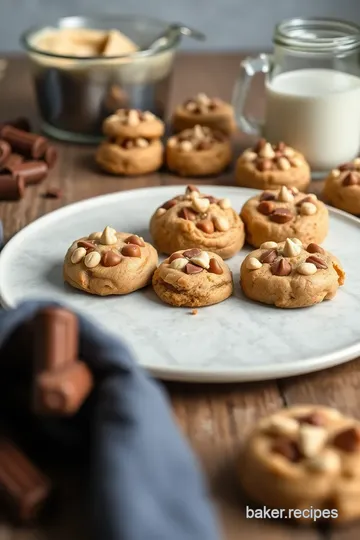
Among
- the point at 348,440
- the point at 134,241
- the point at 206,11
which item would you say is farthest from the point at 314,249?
the point at 206,11

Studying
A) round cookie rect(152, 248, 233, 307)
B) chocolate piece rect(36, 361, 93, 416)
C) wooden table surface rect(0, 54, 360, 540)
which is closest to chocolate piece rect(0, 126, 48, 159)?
wooden table surface rect(0, 54, 360, 540)

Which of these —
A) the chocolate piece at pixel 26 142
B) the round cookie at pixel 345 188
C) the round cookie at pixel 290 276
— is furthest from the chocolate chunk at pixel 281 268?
the chocolate piece at pixel 26 142

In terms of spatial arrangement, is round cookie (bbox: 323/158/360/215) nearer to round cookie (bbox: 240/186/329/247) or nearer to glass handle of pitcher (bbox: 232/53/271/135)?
round cookie (bbox: 240/186/329/247)

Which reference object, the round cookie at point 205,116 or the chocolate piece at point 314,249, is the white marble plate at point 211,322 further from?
the round cookie at point 205,116

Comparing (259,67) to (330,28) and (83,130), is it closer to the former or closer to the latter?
(330,28)

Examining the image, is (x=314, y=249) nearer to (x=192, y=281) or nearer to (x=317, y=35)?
(x=192, y=281)
